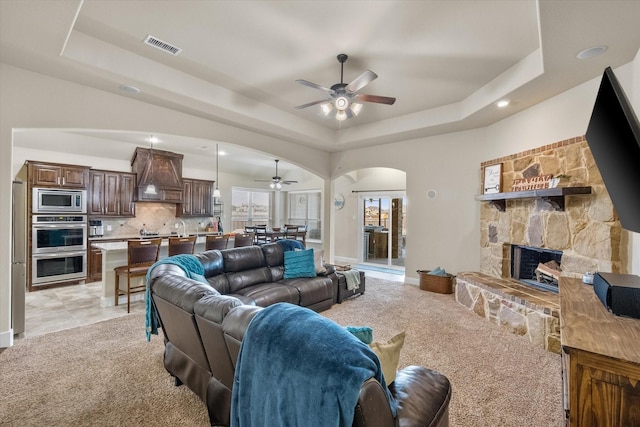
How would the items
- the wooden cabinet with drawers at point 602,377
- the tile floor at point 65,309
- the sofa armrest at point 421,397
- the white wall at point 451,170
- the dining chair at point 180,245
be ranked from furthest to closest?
the dining chair at point 180,245
the white wall at point 451,170
the tile floor at point 65,309
the sofa armrest at point 421,397
the wooden cabinet with drawers at point 602,377

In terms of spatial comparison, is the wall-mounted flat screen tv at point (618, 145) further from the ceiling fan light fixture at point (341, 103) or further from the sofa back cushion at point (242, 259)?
the sofa back cushion at point (242, 259)

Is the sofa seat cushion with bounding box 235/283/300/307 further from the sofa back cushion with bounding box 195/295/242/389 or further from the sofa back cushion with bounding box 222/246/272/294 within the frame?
the sofa back cushion with bounding box 195/295/242/389

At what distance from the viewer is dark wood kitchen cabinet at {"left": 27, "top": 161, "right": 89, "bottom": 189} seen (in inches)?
202

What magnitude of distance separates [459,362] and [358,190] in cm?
571

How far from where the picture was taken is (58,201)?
17.5 feet

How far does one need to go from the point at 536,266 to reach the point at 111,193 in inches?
307

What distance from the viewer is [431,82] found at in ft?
12.6

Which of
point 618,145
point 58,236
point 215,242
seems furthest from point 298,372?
point 58,236

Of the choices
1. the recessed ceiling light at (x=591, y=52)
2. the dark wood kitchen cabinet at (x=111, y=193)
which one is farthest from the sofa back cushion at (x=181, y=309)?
the dark wood kitchen cabinet at (x=111, y=193)

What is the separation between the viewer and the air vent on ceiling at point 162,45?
2906 millimetres

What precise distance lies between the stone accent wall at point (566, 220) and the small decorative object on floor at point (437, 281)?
0.72m

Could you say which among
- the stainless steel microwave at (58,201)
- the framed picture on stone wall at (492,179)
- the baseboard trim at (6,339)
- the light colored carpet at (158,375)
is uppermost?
the framed picture on stone wall at (492,179)

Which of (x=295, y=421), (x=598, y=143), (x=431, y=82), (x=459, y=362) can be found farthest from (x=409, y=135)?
(x=295, y=421)

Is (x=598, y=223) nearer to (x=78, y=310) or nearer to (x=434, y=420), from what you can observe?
(x=434, y=420)
